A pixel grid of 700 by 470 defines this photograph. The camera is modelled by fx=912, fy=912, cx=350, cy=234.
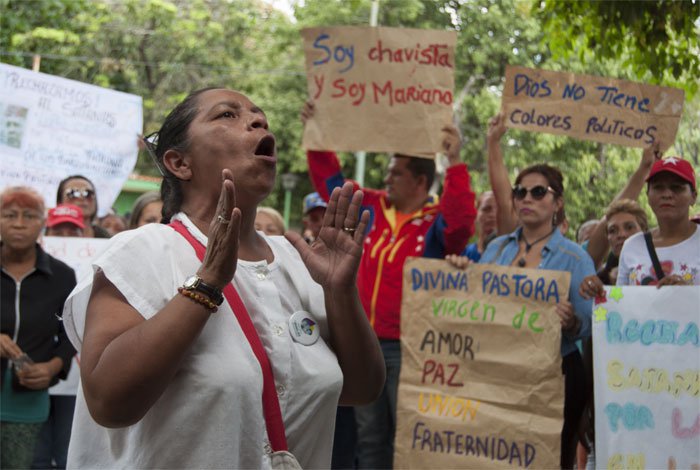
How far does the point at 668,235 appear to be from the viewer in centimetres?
450

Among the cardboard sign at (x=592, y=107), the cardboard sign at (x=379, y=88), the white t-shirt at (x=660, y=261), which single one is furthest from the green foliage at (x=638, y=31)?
the white t-shirt at (x=660, y=261)

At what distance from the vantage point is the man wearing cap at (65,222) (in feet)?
20.5

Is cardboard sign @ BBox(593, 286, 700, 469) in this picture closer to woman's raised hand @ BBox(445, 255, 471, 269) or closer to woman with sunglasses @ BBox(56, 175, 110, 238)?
woman's raised hand @ BBox(445, 255, 471, 269)

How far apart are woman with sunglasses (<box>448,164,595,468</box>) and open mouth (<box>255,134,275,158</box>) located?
254 cm

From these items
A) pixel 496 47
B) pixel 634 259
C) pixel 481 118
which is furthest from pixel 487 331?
pixel 481 118

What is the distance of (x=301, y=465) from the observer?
2135 mm

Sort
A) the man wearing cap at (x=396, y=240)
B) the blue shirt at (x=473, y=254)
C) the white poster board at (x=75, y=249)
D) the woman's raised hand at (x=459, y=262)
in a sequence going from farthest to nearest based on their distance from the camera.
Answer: the white poster board at (x=75, y=249) → the blue shirt at (x=473, y=254) → the man wearing cap at (x=396, y=240) → the woman's raised hand at (x=459, y=262)

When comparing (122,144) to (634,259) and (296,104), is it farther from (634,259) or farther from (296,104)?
(296,104)

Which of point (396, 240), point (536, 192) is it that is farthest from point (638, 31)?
point (396, 240)

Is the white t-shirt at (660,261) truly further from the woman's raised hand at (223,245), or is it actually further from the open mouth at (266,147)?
the woman's raised hand at (223,245)

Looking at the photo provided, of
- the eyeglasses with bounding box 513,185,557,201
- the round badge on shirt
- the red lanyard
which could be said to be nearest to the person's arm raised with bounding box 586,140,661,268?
the eyeglasses with bounding box 513,185,557,201

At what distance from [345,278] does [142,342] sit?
0.56m

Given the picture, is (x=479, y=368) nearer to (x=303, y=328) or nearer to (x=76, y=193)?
(x=303, y=328)

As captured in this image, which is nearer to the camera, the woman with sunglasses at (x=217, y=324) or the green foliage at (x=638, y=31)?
the woman with sunglasses at (x=217, y=324)
